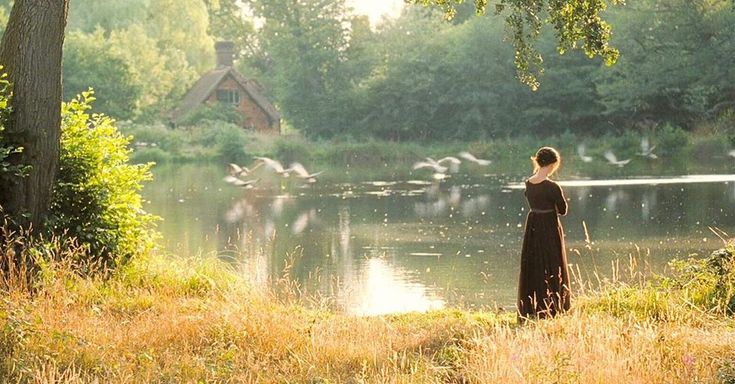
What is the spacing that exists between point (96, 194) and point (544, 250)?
5.12m

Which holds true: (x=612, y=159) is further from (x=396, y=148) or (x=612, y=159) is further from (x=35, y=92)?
(x=35, y=92)

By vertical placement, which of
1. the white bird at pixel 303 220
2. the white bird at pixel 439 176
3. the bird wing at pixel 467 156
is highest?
the bird wing at pixel 467 156

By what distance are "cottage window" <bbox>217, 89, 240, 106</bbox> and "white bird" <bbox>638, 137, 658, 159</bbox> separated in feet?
111

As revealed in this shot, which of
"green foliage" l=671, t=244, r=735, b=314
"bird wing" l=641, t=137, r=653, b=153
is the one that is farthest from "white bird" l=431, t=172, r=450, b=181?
"green foliage" l=671, t=244, r=735, b=314

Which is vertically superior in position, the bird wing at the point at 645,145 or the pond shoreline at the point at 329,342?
the bird wing at the point at 645,145

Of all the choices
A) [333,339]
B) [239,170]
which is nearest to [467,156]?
[239,170]

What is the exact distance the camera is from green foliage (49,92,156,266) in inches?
484

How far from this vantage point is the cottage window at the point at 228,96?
7519cm

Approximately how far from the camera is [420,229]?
24266 mm

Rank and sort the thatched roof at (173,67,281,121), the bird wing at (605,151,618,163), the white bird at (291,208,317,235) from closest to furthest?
the white bird at (291,208,317,235), the bird wing at (605,151,618,163), the thatched roof at (173,67,281,121)

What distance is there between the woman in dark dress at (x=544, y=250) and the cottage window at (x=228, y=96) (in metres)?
65.3

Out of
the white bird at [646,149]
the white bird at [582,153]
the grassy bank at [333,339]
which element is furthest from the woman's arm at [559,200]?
the white bird at [646,149]

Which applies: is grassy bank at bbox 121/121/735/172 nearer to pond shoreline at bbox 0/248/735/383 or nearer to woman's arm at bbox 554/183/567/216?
woman's arm at bbox 554/183/567/216

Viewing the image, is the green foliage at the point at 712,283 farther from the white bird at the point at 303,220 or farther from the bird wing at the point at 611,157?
the bird wing at the point at 611,157
